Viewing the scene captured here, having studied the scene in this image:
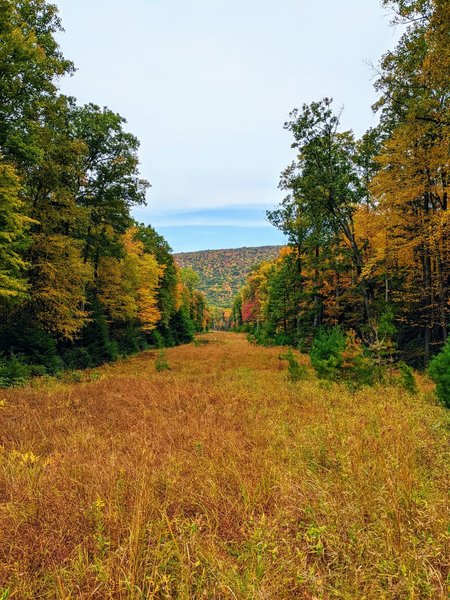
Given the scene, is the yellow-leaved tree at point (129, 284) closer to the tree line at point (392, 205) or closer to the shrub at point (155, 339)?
the shrub at point (155, 339)

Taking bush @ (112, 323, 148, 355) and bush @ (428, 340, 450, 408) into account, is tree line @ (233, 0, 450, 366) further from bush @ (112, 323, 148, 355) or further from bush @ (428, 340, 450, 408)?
bush @ (112, 323, 148, 355)

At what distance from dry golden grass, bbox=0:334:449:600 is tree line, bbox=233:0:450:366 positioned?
616cm

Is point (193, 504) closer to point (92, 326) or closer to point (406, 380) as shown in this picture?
point (406, 380)

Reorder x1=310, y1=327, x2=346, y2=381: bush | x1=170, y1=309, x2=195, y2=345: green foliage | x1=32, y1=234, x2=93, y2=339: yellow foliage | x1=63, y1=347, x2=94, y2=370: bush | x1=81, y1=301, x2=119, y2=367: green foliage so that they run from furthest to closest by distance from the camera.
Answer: x1=170, y1=309, x2=195, y2=345: green foliage, x1=81, y1=301, x2=119, y2=367: green foliage, x1=63, y1=347, x2=94, y2=370: bush, x1=32, y1=234, x2=93, y2=339: yellow foliage, x1=310, y1=327, x2=346, y2=381: bush

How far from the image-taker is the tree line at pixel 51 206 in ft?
36.7

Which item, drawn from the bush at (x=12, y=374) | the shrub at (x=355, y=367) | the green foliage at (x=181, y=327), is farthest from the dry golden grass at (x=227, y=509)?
the green foliage at (x=181, y=327)

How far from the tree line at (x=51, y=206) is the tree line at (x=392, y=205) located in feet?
37.3

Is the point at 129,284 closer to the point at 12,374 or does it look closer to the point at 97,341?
the point at 97,341

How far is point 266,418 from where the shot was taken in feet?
21.4

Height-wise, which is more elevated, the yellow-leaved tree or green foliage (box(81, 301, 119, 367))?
the yellow-leaved tree

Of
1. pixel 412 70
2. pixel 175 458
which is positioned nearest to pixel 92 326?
pixel 175 458

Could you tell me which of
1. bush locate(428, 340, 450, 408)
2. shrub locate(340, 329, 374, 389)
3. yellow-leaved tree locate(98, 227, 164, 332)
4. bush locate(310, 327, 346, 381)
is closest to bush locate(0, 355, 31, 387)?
yellow-leaved tree locate(98, 227, 164, 332)

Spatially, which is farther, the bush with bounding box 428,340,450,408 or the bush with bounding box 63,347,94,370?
the bush with bounding box 63,347,94,370

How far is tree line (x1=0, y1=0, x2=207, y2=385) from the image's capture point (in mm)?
11172
